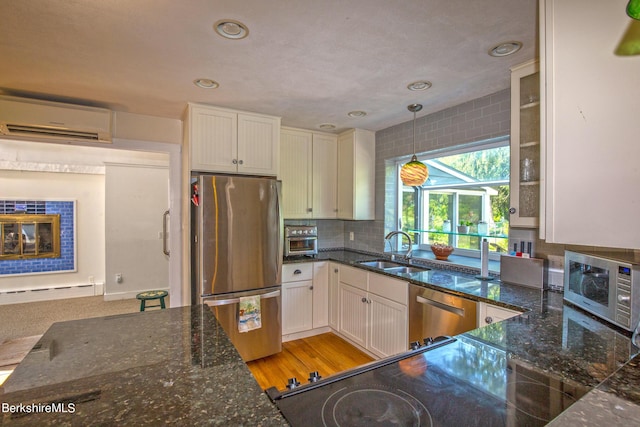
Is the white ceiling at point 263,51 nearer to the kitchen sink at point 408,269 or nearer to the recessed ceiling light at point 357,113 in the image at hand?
the recessed ceiling light at point 357,113

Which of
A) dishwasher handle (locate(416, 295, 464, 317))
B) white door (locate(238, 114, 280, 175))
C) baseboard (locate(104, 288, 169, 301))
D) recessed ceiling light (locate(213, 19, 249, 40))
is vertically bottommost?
baseboard (locate(104, 288, 169, 301))

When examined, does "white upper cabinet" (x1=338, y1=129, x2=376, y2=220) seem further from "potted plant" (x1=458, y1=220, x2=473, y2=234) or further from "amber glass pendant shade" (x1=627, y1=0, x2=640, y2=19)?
"amber glass pendant shade" (x1=627, y1=0, x2=640, y2=19)

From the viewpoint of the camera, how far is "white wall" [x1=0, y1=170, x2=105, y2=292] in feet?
16.0

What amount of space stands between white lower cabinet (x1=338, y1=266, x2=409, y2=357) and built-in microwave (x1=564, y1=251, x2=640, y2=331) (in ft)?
3.50

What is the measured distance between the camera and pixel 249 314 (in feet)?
9.04

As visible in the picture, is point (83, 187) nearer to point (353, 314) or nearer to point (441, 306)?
point (353, 314)

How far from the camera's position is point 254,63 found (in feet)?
6.43

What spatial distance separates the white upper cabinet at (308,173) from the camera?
138 inches

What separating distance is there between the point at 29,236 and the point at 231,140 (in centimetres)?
454

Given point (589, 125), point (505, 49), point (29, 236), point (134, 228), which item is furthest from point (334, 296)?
point (29, 236)

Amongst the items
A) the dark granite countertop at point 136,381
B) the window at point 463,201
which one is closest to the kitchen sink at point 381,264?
the window at point 463,201

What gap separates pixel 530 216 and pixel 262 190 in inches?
81.7

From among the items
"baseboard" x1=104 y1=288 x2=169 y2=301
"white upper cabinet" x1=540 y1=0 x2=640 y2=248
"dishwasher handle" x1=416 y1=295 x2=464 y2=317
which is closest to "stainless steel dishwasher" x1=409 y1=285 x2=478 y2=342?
"dishwasher handle" x1=416 y1=295 x2=464 y2=317

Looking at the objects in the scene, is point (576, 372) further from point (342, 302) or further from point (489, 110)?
point (342, 302)
